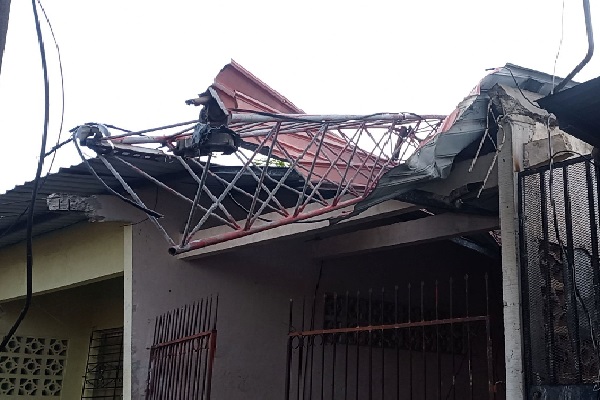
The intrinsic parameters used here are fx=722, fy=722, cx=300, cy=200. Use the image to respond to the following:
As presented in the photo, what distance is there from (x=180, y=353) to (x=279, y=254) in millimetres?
1827

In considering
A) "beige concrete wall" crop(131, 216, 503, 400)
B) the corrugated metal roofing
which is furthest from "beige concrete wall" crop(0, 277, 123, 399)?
"beige concrete wall" crop(131, 216, 503, 400)

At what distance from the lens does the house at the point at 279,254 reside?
178 inches

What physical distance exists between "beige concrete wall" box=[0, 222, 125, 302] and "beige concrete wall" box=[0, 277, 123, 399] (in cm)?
52

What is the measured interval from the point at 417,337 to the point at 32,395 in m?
5.00

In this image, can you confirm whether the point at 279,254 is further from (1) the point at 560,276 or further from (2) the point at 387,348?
(1) the point at 560,276

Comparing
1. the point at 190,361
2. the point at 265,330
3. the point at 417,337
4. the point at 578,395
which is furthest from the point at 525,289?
the point at 417,337

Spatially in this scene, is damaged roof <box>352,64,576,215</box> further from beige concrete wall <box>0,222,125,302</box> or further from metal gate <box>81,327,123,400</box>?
metal gate <box>81,327,123,400</box>

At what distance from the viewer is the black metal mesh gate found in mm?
3869

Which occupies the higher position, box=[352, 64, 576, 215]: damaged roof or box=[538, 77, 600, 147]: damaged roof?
box=[352, 64, 576, 215]: damaged roof

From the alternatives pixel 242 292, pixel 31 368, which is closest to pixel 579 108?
pixel 242 292

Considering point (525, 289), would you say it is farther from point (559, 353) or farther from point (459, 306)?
point (459, 306)

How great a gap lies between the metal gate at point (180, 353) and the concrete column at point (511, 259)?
2.37m

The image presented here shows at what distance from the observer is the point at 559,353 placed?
12.9 feet

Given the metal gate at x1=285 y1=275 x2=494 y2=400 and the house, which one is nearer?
the house
